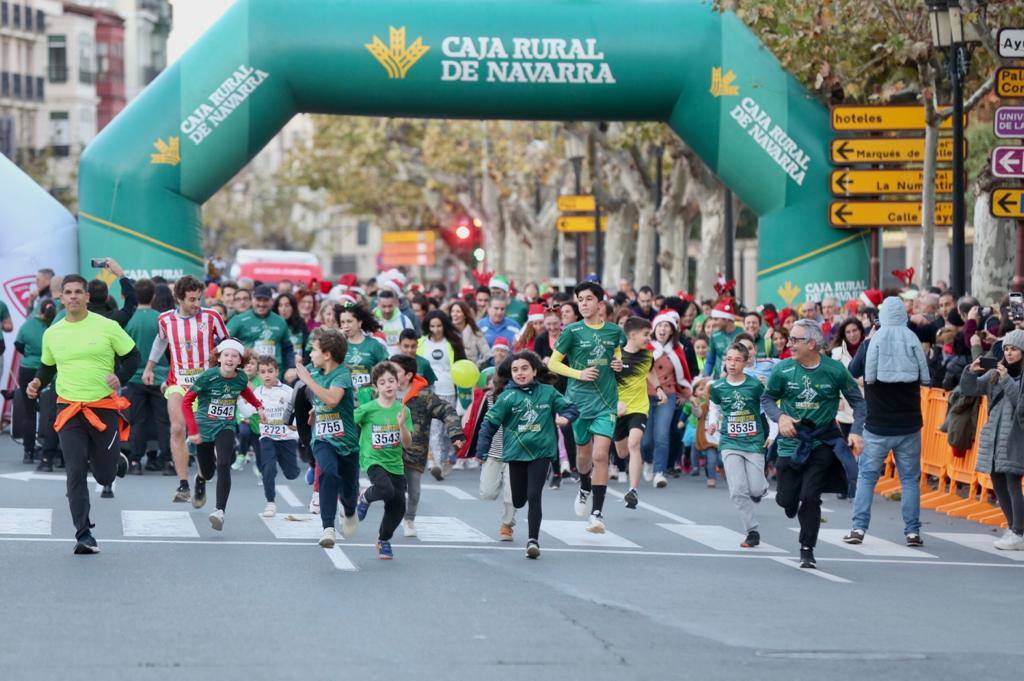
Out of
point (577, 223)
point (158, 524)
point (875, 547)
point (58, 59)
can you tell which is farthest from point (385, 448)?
point (58, 59)

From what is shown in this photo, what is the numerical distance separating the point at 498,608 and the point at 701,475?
1137cm

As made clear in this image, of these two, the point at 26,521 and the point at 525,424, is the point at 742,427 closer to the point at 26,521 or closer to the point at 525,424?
the point at 525,424

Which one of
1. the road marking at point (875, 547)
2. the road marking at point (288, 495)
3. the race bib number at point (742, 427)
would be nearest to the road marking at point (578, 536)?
the race bib number at point (742, 427)

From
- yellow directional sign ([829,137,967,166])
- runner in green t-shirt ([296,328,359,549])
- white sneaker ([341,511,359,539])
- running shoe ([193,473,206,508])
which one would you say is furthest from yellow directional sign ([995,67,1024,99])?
running shoe ([193,473,206,508])

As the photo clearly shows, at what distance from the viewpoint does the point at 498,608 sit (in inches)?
429

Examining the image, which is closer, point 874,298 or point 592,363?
point 592,363

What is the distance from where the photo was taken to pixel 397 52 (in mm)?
23047

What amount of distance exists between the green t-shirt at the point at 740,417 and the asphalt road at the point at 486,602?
2.50 feet

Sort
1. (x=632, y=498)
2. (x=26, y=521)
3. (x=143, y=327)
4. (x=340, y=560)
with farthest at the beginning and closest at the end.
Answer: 1. (x=143, y=327)
2. (x=632, y=498)
3. (x=26, y=521)
4. (x=340, y=560)

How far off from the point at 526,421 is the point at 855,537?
2942mm

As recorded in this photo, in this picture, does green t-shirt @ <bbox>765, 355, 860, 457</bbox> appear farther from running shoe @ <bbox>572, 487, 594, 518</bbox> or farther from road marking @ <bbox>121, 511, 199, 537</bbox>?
road marking @ <bbox>121, 511, 199, 537</bbox>

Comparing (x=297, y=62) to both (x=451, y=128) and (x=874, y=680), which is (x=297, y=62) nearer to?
(x=874, y=680)

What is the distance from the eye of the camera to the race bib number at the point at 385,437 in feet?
43.7

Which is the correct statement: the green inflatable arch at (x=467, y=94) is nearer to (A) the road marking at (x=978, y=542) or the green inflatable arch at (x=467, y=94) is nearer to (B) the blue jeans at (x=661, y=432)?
(B) the blue jeans at (x=661, y=432)
